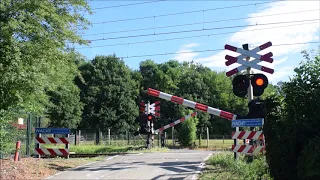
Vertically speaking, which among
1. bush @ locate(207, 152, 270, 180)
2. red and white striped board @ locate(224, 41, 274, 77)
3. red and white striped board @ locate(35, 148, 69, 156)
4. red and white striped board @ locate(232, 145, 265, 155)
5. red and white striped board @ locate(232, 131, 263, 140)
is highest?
red and white striped board @ locate(224, 41, 274, 77)

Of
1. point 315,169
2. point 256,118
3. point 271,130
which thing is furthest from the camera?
point 256,118

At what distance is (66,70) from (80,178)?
17.2 ft

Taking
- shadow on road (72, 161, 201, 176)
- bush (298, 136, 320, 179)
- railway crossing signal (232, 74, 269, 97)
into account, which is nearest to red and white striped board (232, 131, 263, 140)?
railway crossing signal (232, 74, 269, 97)

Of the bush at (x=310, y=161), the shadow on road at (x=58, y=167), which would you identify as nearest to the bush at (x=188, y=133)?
the shadow on road at (x=58, y=167)

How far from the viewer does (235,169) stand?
11242 mm

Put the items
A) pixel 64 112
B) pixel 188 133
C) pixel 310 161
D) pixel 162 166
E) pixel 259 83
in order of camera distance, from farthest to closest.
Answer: pixel 64 112 < pixel 188 133 < pixel 162 166 < pixel 259 83 < pixel 310 161

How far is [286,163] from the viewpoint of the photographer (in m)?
7.60

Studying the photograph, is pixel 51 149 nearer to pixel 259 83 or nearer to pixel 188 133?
pixel 259 83

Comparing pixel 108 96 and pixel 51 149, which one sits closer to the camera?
pixel 51 149

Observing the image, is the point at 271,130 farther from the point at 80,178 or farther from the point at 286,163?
the point at 80,178

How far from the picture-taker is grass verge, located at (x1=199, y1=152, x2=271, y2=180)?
9461mm

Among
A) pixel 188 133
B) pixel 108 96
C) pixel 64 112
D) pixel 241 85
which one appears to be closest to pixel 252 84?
pixel 241 85

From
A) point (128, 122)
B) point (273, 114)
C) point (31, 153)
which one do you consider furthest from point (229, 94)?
point (273, 114)

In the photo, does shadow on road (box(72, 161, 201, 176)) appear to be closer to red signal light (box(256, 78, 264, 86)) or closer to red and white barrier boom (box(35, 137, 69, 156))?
red and white barrier boom (box(35, 137, 69, 156))
